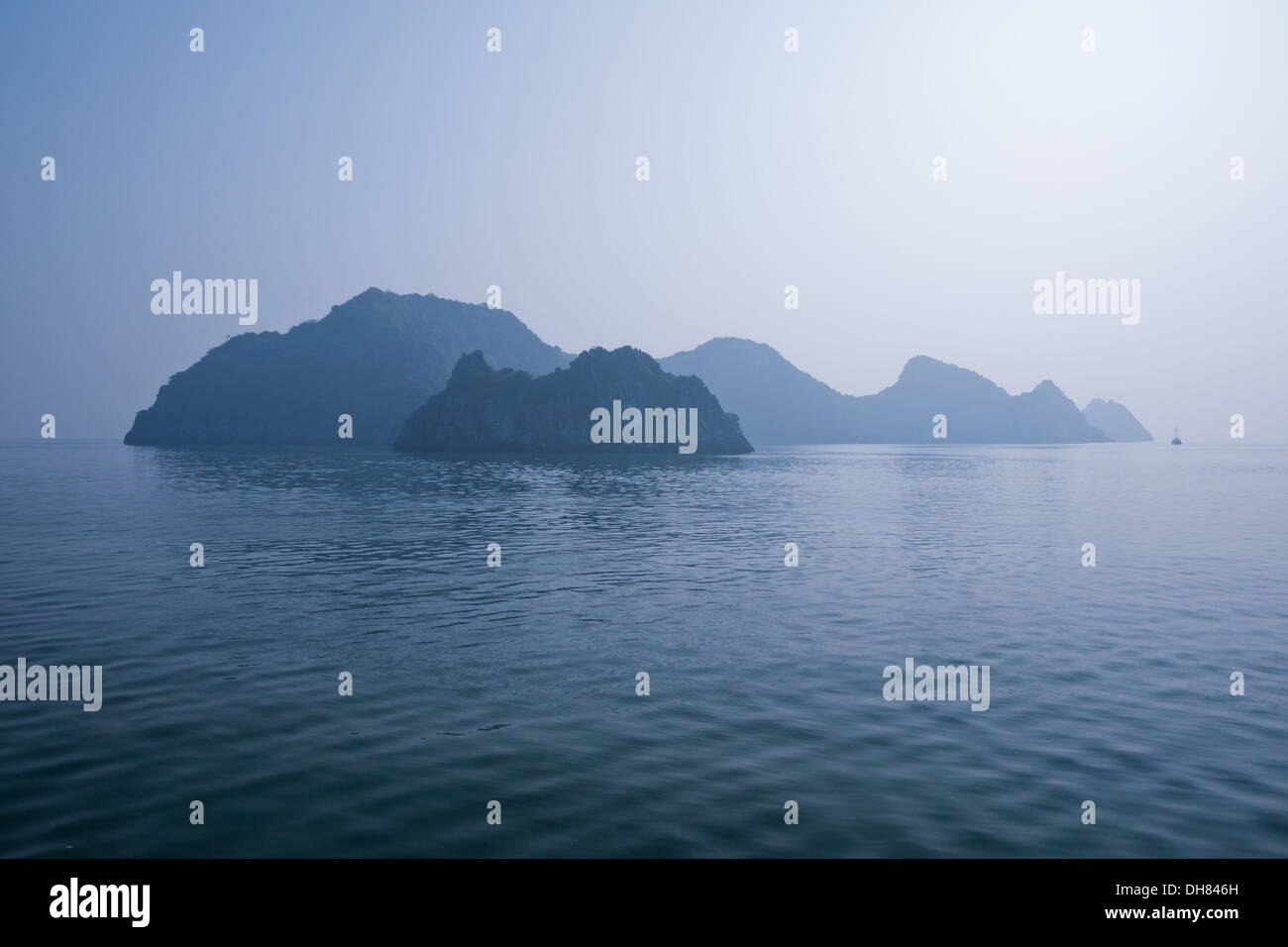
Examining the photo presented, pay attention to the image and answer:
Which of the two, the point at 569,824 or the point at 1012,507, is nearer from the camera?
the point at 569,824

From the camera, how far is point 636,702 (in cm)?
1839

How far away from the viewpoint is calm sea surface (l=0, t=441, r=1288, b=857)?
40.0 ft

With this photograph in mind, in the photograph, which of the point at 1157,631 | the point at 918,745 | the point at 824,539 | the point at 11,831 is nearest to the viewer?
the point at 11,831

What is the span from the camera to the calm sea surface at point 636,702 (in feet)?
40.0

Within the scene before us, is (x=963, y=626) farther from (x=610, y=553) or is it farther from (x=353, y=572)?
(x=353, y=572)

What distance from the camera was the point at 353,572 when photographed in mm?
36375
